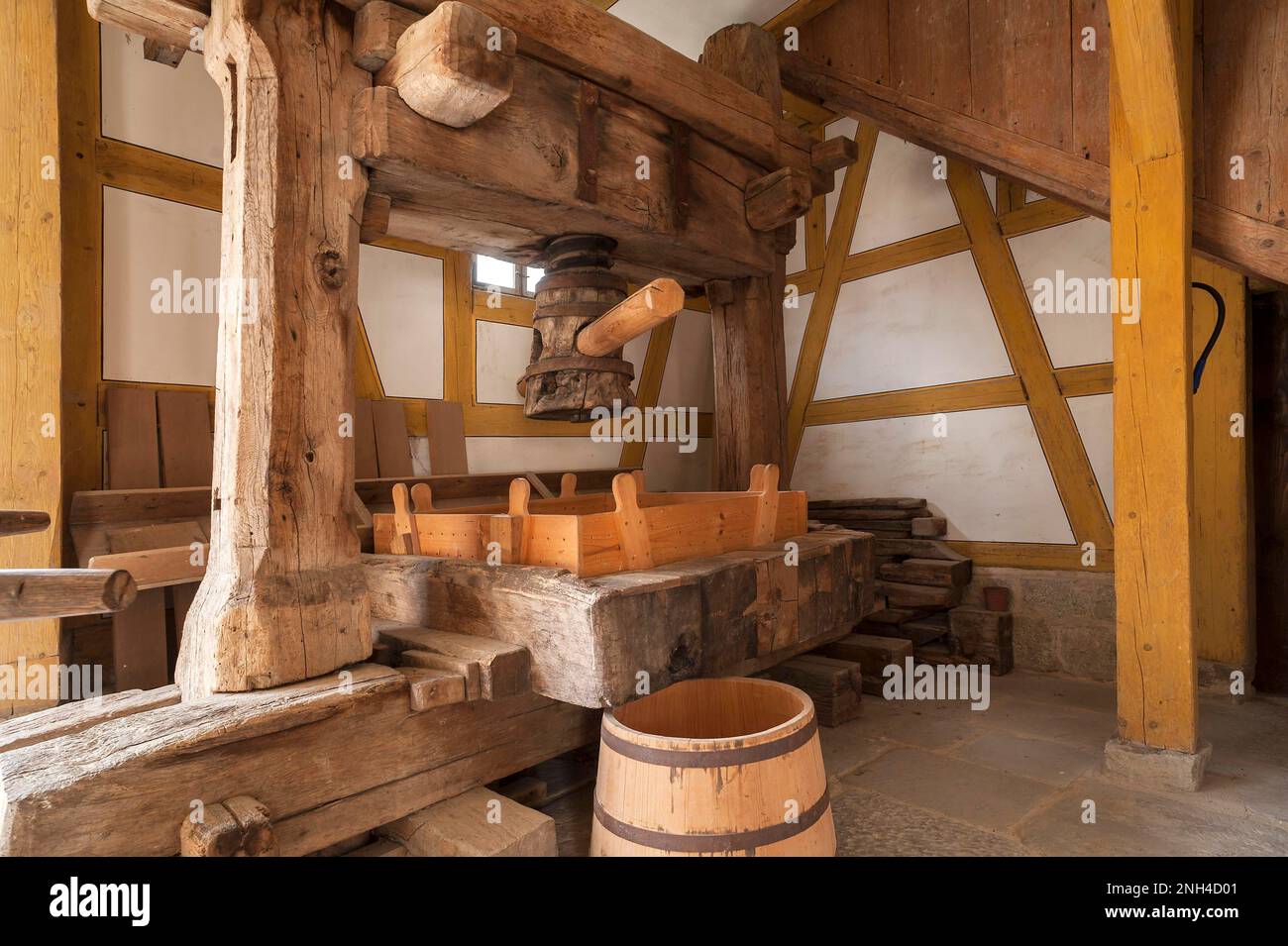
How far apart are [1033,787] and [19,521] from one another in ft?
11.2

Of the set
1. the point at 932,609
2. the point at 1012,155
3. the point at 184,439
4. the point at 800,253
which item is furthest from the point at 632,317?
the point at 800,253

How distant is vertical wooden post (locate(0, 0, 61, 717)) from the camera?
3.18 meters

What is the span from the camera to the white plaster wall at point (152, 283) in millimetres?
3600

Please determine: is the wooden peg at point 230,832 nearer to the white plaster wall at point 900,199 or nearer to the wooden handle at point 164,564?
the wooden handle at point 164,564

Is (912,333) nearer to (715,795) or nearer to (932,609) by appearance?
(932,609)

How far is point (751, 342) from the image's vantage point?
329cm

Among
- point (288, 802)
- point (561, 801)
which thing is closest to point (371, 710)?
point (288, 802)

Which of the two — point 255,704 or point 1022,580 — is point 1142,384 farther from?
point 255,704

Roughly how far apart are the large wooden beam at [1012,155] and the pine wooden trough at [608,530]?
1955 millimetres

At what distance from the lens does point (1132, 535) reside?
295 cm

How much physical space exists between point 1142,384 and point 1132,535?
0.63 m

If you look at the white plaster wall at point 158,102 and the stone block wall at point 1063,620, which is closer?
the white plaster wall at point 158,102

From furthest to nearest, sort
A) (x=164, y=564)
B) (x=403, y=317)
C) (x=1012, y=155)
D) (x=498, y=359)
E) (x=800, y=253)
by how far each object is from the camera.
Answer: (x=800, y=253) → (x=498, y=359) → (x=403, y=317) → (x=1012, y=155) → (x=164, y=564)

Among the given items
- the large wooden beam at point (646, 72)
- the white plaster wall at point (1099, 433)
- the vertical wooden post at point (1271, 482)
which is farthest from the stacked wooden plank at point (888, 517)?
the large wooden beam at point (646, 72)
